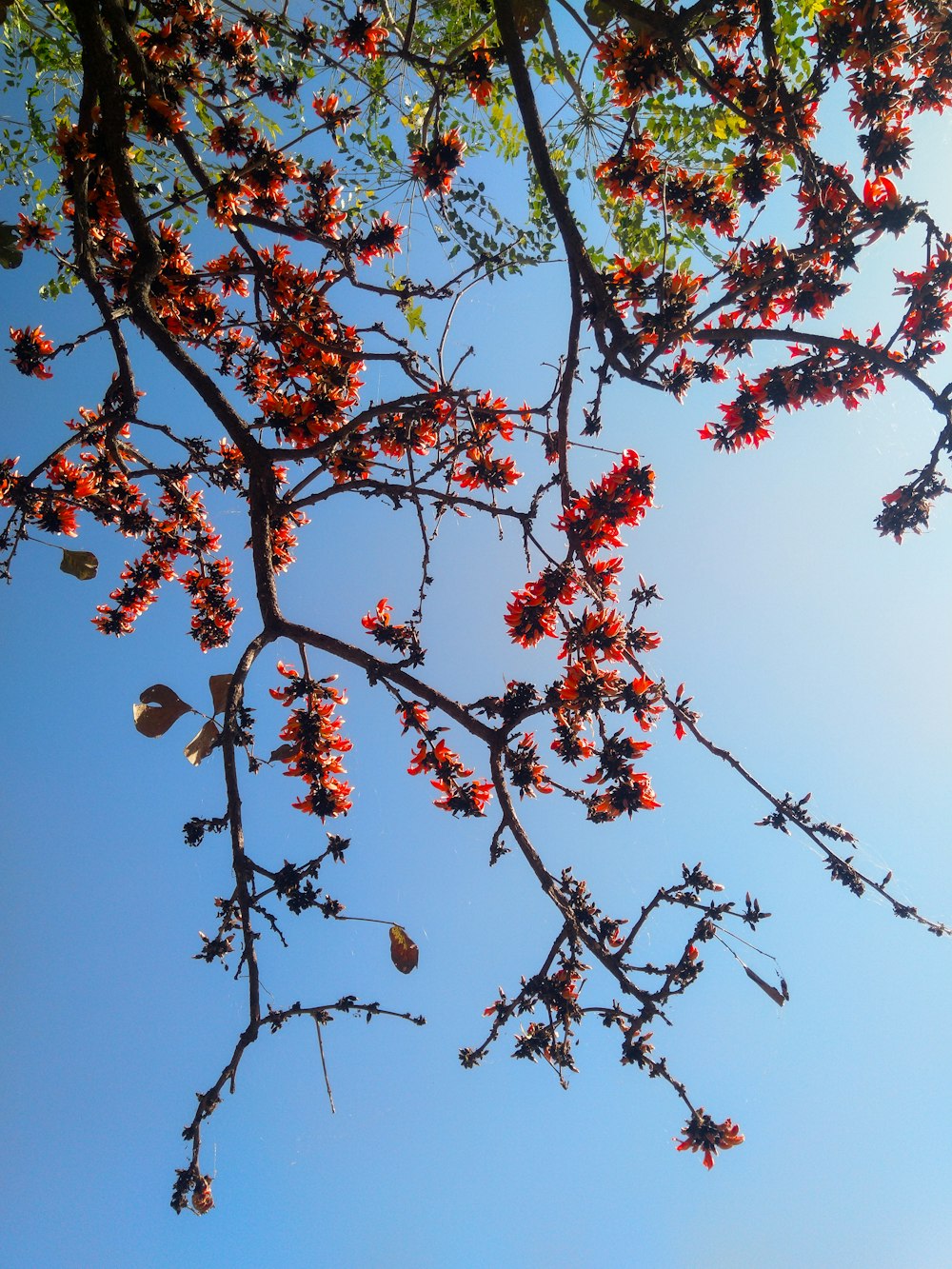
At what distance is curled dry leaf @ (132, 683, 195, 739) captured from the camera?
6.77 ft

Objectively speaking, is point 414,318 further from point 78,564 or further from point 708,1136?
point 708,1136

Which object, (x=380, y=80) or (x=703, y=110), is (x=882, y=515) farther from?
(x=380, y=80)

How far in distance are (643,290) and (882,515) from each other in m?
0.93

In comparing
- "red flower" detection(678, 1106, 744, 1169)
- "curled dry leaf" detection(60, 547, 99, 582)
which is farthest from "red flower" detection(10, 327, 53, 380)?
"red flower" detection(678, 1106, 744, 1169)

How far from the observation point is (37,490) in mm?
2359

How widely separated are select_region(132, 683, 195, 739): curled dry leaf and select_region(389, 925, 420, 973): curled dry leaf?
2.81 feet

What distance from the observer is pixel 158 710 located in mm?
2080

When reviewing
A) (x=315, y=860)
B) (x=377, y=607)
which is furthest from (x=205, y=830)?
(x=377, y=607)

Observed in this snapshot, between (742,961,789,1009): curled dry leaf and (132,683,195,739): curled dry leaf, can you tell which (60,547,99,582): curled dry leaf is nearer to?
(132,683,195,739): curled dry leaf

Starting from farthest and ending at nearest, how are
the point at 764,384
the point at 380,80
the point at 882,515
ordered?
1. the point at 380,80
2. the point at 764,384
3. the point at 882,515

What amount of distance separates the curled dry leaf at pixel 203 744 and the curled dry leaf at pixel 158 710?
8cm

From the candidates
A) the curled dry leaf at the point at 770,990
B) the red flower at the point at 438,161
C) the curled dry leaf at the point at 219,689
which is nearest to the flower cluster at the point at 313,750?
the curled dry leaf at the point at 219,689

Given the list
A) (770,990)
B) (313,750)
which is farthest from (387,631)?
(770,990)

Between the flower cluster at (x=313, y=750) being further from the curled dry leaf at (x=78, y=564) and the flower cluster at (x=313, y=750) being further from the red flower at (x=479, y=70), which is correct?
the red flower at (x=479, y=70)
